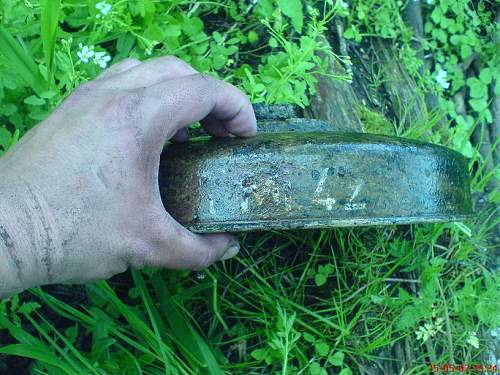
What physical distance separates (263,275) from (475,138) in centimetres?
127

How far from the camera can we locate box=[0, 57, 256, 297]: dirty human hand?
1449 mm

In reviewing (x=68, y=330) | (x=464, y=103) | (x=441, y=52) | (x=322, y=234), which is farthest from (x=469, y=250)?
(x=68, y=330)

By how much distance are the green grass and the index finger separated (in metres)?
0.53

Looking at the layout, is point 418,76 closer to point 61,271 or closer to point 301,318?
point 301,318

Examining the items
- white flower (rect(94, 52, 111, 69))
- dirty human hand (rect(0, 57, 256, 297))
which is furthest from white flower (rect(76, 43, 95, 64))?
dirty human hand (rect(0, 57, 256, 297))

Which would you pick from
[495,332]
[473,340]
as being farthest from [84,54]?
[495,332]

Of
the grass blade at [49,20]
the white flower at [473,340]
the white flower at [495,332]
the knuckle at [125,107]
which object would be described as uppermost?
the grass blade at [49,20]

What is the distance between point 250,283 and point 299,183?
2.74ft

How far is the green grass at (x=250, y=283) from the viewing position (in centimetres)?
201

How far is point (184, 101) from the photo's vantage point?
1.49m

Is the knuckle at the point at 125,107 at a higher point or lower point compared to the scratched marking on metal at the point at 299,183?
higher

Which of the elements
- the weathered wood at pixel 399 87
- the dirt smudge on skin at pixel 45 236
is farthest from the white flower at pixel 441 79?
the dirt smudge on skin at pixel 45 236

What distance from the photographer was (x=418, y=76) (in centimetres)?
277

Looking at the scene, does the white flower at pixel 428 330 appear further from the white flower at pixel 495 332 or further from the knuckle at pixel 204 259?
the knuckle at pixel 204 259
